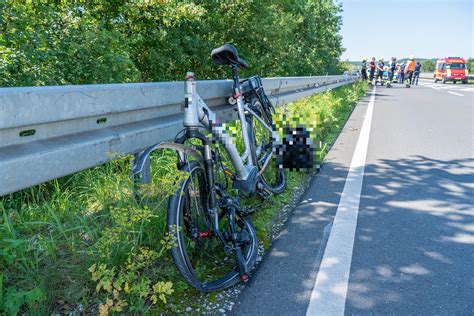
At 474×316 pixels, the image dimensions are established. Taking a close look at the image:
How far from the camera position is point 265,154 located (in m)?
4.58

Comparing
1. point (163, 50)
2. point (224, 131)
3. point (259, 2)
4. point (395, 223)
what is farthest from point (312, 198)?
point (259, 2)

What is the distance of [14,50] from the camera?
14.9ft

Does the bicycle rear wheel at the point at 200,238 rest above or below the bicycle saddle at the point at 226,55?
below

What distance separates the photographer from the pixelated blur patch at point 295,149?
15.7 ft

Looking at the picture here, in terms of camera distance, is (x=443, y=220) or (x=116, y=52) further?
(x=116, y=52)

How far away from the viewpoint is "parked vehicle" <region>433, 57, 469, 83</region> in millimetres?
45312

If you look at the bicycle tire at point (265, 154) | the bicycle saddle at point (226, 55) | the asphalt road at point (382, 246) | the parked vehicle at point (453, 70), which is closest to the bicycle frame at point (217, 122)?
the bicycle tire at point (265, 154)

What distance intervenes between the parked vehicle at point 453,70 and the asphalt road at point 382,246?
45318 millimetres

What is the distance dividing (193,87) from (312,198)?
88.0 inches

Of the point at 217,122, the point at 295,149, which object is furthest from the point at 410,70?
the point at 217,122

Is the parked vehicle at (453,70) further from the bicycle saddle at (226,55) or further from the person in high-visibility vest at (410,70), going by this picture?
the bicycle saddle at (226,55)

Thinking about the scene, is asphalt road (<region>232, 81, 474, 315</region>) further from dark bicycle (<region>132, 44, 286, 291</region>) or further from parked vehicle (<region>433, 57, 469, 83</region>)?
parked vehicle (<region>433, 57, 469, 83</region>)

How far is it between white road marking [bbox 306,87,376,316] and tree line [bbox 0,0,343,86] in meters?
3.49

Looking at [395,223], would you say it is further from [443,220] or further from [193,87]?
[193,87]
